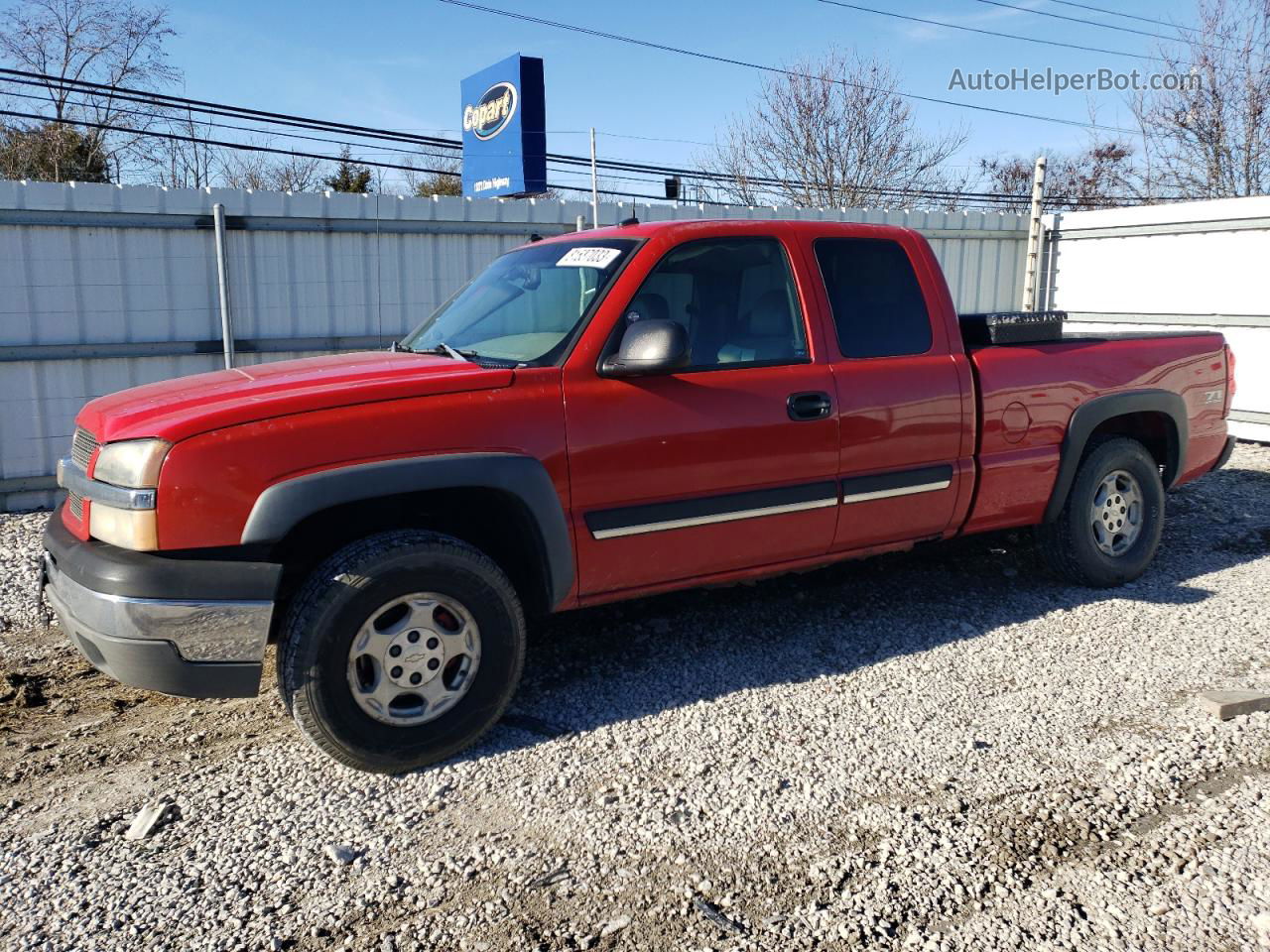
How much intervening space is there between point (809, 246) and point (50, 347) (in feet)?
20.5

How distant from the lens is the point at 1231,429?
10.5 meters

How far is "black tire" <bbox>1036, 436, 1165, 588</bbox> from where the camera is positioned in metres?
5.36

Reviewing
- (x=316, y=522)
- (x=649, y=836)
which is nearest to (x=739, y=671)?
(x=649, y=836)

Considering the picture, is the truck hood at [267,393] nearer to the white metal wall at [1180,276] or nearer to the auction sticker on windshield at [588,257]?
the auction sticker on windshield at [588,257]

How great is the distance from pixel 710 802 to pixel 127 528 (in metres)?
2.08

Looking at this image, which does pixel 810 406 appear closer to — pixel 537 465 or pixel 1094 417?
pixel 537 465

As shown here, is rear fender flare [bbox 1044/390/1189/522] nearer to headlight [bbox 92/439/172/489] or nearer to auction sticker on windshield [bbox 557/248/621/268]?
auction sticker on windshield [bbox 557/248/621/268]

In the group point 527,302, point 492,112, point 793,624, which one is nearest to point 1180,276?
point 793,624

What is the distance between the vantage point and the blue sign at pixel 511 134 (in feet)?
56.0

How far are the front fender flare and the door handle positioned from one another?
1147mm

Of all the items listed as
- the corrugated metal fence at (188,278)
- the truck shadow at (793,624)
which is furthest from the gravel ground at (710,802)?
the corrugated metal fence at (188,278)

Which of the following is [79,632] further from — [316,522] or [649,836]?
[649,836]

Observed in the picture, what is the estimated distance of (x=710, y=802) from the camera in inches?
130

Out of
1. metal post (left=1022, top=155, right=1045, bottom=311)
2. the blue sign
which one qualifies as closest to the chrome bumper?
metal post (left=1022, top=155, right=1045, bottom=311)
